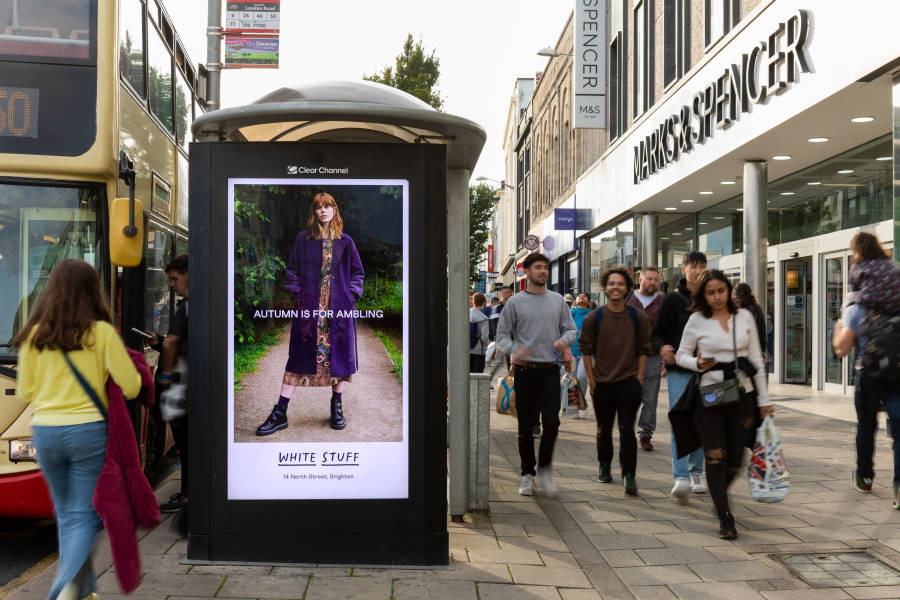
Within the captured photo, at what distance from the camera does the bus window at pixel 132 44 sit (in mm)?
6266

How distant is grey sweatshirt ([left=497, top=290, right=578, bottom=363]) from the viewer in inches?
275

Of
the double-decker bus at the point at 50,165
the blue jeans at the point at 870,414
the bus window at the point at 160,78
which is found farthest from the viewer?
the bus window at the point at 160,78

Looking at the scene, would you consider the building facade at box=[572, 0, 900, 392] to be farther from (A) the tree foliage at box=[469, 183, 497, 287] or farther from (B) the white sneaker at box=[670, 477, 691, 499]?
(A) the tree foliage at box=[469, 183, 497, 287]

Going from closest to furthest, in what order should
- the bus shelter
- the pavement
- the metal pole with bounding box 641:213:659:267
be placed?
the pavement → the bus shelter → the metal pole with bounding box 641:213:659:267

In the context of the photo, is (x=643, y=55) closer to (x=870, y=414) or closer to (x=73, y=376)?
(x=870, y=414)

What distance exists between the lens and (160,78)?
26.2 feet

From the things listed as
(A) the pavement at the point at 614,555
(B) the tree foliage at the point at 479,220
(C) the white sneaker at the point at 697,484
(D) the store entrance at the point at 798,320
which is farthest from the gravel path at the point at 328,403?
(B) the tree foliage at the point at 479,220

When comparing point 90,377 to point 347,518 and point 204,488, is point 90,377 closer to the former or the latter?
point 204,488

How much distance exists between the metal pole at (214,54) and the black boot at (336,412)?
24.4 ft

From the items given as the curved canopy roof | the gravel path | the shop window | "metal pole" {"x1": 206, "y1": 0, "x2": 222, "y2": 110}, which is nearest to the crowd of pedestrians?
the curved canopy roof

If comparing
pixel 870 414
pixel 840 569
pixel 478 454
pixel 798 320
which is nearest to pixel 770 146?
pixel 798 320

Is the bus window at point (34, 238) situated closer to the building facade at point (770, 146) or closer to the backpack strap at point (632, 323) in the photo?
the backpack strap at point (632, 323)

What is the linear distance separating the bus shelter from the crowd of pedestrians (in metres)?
1.95

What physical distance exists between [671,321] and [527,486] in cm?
175
